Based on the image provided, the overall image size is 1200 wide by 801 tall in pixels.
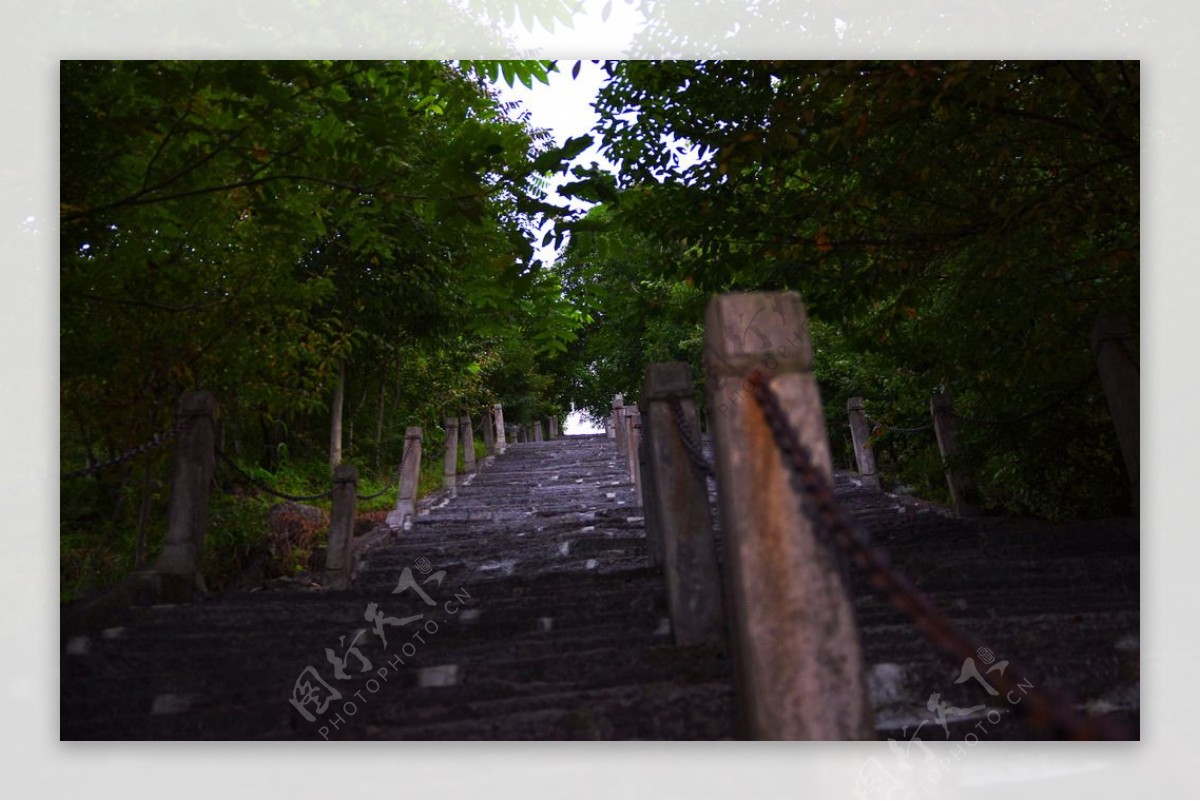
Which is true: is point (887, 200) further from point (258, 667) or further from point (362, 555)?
point (362, 555)

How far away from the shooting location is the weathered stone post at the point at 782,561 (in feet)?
6.06

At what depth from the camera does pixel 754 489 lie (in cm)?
190

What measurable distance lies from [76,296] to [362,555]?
3.44 meters

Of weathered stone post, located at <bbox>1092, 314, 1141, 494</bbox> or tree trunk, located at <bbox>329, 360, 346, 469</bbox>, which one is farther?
tree trunk, located at <bbox>329, 360, 346, 469</bbox>

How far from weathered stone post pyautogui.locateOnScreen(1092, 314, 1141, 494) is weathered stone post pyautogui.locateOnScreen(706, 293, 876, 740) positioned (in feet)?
11.1

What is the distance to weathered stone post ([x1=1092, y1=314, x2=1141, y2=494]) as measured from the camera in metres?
4.53

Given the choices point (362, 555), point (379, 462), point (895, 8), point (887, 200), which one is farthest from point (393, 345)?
point (895, 8)

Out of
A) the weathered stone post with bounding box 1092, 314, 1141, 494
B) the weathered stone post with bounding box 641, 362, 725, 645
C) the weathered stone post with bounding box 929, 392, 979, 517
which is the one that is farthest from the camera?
the weathered stone post with bounding box 929, 392, 979, 517

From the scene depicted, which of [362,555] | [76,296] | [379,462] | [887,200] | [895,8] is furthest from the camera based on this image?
[379,462]

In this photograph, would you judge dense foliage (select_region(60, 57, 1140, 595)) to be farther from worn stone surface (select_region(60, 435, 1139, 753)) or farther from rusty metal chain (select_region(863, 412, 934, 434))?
worn stone surface (select_region(60, 435, 1139, 753))

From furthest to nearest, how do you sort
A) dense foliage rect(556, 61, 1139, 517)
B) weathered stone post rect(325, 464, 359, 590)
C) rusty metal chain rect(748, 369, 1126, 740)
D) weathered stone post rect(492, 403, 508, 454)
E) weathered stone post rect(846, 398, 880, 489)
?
weathered stone post rect(492, 403, 508, 454) → weathered stone post rect(846, 398, 880, 489) → weathered stone post rect(325, 464, 359, 590) → dense foliage rect(556, 61, 1139, 517) → rusty metal chain rect(748, 369, 1126, 740)

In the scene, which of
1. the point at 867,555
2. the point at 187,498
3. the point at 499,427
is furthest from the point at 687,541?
the point at 499,427

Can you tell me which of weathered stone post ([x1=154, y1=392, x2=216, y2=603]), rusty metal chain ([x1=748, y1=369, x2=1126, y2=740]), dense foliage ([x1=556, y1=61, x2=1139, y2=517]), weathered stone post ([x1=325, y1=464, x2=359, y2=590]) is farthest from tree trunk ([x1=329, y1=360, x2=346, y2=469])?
rusty metal chain ([x1=748, y1=369, x2=1126, y2=740])

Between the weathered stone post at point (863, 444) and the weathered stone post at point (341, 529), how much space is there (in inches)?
221
